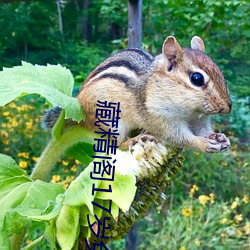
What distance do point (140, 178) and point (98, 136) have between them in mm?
144

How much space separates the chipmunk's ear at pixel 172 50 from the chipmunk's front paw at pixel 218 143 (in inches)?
5.5

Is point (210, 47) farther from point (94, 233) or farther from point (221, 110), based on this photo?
point (94, 233)

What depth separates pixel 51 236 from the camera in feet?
1.60

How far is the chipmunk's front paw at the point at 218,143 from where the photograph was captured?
576 millimetres

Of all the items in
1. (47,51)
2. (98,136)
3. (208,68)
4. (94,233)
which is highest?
(47,51)

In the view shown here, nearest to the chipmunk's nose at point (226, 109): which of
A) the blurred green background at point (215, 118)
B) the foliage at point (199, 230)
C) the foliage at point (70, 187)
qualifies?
the foliage at point (70, 187)

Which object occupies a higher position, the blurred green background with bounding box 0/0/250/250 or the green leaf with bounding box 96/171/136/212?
the blurred green background with bounding box 0/0/250/250

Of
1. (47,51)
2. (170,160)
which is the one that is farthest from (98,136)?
A: (47,51)

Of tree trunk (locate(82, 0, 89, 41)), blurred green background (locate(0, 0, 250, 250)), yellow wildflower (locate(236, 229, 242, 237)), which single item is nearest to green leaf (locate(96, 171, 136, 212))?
blurred green background (locate(0, 0, 250, 250))

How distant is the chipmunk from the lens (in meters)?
0.64

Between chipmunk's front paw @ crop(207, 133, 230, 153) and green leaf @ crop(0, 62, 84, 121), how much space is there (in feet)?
0.55

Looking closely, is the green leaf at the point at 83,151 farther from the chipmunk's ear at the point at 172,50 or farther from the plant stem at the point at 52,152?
the chipmunk's ear at the point at 172,50

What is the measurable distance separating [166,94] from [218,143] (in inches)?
6.2

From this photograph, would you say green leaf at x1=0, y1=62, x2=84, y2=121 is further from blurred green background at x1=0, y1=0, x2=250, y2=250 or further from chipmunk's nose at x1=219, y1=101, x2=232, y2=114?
blurred green background at x1=0, y1=0, x2=250, y2=250
